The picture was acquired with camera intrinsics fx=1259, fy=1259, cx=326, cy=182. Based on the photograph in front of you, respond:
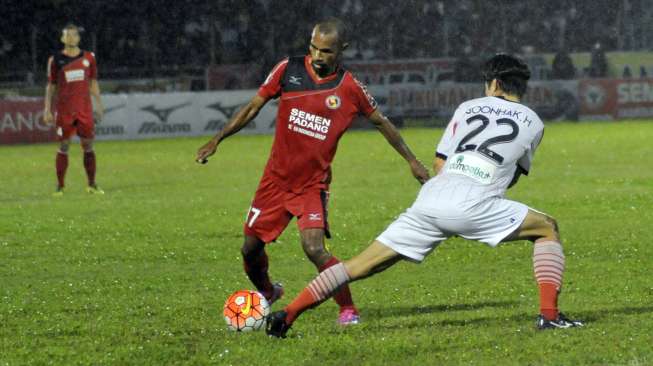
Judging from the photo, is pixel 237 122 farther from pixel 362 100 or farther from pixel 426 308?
pixel 426 308

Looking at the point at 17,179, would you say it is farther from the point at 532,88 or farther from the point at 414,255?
the point at 532,88

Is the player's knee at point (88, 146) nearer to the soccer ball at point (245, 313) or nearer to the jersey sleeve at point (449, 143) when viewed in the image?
the soccer ball at point (245, 313)

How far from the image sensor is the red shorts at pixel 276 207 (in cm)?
803

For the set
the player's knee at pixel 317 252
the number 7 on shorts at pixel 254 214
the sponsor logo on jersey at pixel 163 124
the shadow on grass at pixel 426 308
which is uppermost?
the number 7 on shorts at pixel 254 214

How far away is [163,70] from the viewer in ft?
126

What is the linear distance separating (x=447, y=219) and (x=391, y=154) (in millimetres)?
19165

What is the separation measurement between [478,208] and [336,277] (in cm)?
90

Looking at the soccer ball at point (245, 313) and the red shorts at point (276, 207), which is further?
the red shorts at point (276, 207)

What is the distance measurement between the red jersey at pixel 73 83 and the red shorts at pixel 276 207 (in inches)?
435

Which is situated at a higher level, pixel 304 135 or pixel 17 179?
pixel 304 135

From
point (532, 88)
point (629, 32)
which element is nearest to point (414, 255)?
point (532, 88)

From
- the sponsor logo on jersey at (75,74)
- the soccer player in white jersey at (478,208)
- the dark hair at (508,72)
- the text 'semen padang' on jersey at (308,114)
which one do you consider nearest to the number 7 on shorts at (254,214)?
the text 'semen padang' on jersey at (308,114)

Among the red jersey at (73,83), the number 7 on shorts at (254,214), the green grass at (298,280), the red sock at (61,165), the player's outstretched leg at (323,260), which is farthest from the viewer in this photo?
the red jersey at (73,83)

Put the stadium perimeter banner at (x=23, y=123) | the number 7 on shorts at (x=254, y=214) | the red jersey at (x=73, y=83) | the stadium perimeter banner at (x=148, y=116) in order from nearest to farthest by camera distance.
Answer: the number 7 on shorts at (x=254, y=214), the red jersey at (x=73, y=83), the stadium perimeter banner at (x=23, y=123), the stadium perimeter banner at (x=148, y=116)
